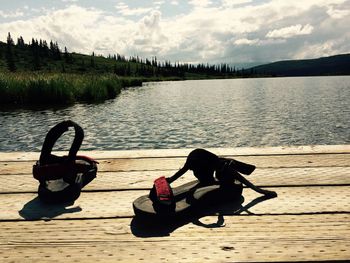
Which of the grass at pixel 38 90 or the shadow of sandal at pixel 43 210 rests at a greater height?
the grass at pixel 38 90

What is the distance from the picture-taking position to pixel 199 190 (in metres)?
2.71

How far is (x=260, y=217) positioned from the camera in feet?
7.91

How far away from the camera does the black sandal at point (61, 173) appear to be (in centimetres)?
285

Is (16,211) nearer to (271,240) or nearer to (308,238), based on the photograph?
(271,240)

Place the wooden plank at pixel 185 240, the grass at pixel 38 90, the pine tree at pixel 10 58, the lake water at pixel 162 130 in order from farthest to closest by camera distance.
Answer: the pine tree at pixel 10 58
the grass at pixel 38 90
the lake water at pixel 162 130
the wooden plank at pixel 185 240

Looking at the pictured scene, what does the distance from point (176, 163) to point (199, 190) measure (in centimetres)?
123

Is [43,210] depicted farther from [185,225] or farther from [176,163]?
[176,163]

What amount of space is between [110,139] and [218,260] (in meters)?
12.4

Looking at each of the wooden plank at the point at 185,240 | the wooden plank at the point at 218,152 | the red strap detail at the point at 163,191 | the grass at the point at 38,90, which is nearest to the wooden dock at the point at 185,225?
the wooden plank at the point at 185,240

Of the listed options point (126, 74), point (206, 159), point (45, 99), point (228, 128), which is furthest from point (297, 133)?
point (126, 74)

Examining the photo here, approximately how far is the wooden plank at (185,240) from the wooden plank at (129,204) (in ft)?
0.40

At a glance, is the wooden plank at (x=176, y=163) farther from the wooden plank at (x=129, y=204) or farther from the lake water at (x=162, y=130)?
the lake water at (x=162, y=130)

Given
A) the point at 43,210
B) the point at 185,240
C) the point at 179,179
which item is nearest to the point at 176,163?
the point at 179,179

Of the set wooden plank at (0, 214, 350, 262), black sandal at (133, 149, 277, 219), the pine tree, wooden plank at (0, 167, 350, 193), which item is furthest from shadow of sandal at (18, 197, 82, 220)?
the pine tree
